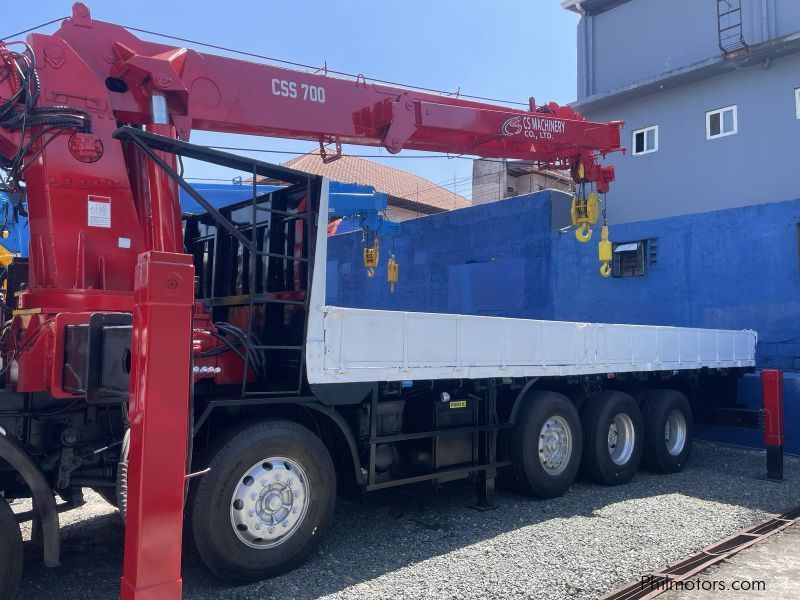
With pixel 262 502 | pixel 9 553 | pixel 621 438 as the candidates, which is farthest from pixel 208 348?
pixel 621 438

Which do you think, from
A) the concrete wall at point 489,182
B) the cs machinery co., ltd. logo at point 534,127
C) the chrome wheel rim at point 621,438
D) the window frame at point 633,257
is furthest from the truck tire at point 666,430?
the concrete wall at point 489,182

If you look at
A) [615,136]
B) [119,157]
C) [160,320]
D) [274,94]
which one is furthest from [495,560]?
[615,136]

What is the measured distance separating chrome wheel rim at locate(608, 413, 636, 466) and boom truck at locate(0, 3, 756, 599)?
911 mm

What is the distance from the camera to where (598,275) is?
49.5ft

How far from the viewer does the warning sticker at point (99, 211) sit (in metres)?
5.00

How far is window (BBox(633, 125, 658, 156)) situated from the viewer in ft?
59.3

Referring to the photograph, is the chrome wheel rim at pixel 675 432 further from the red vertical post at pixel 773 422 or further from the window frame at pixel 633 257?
the window frame at pixel 633 257

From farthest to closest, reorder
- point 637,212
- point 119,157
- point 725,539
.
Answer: point 637,212 → point 725,539 → point 119,157

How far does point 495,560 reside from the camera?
5176 millimetres

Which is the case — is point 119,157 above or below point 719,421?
above

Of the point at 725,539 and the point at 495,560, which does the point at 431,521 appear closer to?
the point at 495,560

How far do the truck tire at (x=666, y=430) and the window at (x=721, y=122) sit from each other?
1034cm

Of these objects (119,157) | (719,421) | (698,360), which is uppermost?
(119,157)

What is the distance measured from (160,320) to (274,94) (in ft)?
13.8
